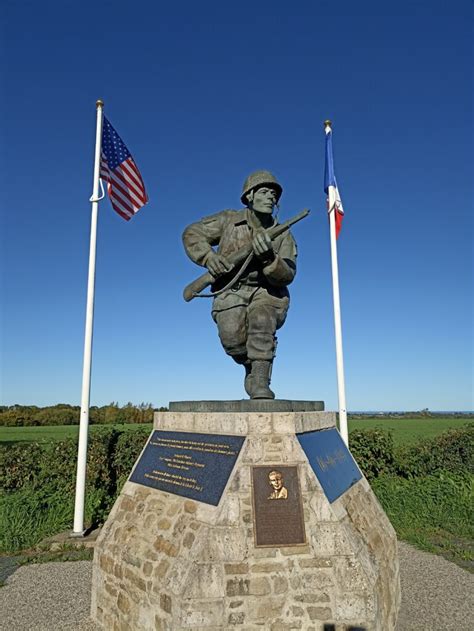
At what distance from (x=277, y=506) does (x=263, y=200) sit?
3021 mm

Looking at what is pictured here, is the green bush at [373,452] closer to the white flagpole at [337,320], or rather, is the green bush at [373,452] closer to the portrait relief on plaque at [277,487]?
the white flagpole at [337,320]

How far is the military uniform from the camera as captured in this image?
178 inches

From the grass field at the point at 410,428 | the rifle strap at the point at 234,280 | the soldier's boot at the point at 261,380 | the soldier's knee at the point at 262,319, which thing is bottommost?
the grass field at the point at 410,428

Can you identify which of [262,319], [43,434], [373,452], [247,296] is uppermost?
[247,296]

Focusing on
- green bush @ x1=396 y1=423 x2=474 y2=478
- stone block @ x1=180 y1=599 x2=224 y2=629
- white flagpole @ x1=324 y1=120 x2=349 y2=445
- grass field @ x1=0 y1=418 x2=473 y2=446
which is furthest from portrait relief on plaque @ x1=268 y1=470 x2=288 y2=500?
green bush @ x1=396 y1=423 x2=474 y2=478

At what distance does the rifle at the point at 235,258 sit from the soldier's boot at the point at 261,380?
105cm

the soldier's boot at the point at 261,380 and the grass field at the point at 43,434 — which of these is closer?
the soldier's boot at the point at 261,380

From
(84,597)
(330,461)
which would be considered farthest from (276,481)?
(84,597)

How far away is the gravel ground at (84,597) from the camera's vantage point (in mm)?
4121

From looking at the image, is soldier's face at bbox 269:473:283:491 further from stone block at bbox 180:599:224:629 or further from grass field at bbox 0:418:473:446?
grass field at bbox 0:418:473:446

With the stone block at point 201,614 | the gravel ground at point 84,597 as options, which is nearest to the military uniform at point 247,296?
the stone block at point 201,614

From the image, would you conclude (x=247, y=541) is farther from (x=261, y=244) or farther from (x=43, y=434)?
(x=43, y=434)

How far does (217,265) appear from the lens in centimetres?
449

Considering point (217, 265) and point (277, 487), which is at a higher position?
point (217, 265)
